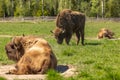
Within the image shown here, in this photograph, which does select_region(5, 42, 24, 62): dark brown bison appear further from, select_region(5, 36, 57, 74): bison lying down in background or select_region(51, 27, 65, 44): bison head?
select_region(51, 27, 65, 44): bison head

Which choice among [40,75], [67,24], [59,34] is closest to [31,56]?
[40,75]

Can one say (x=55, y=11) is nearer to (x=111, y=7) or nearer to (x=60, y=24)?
(x=111, y=7)

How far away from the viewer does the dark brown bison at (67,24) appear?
2392 centimetres

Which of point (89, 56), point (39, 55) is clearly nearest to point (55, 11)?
point (89, 56)

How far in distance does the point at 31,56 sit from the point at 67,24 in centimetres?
1288

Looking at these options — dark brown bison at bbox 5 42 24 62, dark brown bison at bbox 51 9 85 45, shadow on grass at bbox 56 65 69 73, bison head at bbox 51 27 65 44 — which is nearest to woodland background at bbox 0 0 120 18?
dark brown bison at bbox 51 9 85 45

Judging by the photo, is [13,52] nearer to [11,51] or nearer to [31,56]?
[11,51]

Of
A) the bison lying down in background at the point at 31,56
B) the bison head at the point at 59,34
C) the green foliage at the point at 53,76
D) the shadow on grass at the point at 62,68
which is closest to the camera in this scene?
the green foliage at the point at 53,76

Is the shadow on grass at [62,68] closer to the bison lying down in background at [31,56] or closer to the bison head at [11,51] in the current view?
the bison lying down in background at [31,56]

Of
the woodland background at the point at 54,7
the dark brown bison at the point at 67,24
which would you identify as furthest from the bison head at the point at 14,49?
the woodland background at the point at 54,7

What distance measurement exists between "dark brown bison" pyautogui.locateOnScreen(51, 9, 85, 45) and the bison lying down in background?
37.3ft

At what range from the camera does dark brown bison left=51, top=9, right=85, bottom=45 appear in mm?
23922

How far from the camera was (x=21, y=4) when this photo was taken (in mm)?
90250

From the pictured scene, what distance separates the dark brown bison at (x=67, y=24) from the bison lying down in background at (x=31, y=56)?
37.3 ft
